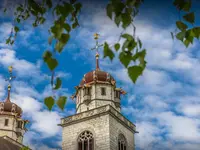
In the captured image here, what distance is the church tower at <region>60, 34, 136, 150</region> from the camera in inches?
1287

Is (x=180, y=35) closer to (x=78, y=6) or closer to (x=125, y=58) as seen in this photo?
(x=125, y=58)

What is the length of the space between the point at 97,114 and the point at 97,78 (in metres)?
4.78

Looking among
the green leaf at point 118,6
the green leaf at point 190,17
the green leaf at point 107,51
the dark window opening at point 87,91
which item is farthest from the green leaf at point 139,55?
the dark window opening at point 87,91

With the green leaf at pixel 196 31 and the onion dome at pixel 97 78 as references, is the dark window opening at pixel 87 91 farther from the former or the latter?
the green leaf at pixel 196 31

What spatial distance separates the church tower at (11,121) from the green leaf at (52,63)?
43.9 m

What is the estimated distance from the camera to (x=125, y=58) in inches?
156

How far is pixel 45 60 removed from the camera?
13.0 ft

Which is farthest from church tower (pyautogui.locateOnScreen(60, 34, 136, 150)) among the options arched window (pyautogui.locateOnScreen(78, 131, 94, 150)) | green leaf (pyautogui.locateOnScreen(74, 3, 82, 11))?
green leaf (pyautogui.locateOnScreen(74, 3, 82, 11))

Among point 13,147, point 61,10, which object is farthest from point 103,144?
point 61,10

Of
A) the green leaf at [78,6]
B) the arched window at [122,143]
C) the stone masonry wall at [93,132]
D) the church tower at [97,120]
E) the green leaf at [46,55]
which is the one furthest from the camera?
→ the arched window at [122,143]

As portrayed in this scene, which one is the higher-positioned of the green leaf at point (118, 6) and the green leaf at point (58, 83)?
the green leaf at point (118, 6)

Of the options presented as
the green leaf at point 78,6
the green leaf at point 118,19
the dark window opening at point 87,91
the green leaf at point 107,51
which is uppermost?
the dark window opening at point 87,91

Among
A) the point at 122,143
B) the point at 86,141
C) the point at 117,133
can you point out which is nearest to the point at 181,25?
the point at 86,141

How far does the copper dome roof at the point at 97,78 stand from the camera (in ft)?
121
